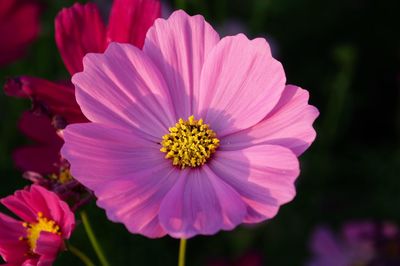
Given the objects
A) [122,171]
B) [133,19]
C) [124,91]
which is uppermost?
[133,19]

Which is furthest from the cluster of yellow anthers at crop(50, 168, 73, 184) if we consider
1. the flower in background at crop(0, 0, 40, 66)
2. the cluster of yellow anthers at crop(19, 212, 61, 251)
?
the flower in background at crop(0, 0, 40, 66)

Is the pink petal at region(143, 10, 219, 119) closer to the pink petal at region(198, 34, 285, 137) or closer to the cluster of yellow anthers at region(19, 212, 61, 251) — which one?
the pink petal at region(198, 34, 285, 137)

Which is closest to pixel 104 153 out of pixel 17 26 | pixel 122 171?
pixel 122 171

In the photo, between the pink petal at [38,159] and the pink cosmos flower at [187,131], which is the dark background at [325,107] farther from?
the pink cosmos flower at [187,131]

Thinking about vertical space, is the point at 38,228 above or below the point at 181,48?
below

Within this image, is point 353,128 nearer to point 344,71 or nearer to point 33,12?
point 344,71

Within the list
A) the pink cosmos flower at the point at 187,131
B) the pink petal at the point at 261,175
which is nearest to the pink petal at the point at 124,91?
the pink cosmos flower at the point at 187,131

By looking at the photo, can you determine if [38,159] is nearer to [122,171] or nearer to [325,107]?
[122,171]
